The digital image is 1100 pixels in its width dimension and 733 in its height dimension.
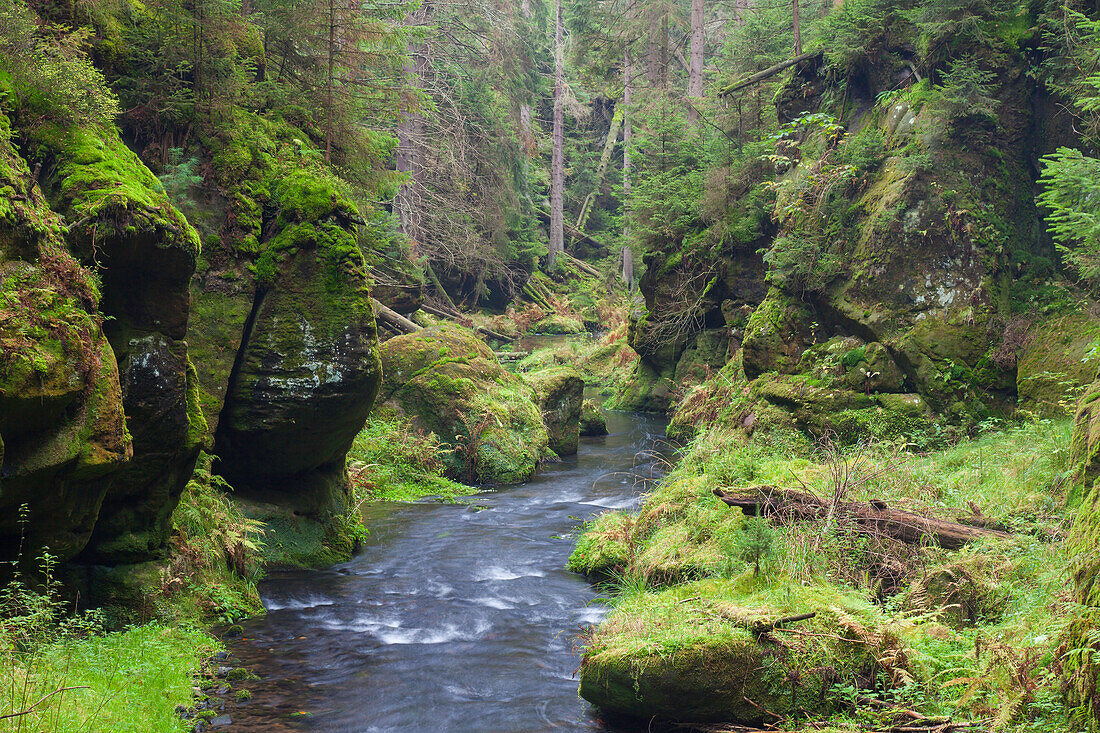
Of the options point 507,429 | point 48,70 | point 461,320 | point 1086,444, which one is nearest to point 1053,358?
point 1086,444

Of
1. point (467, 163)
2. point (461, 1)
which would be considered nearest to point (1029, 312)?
point (467, 163)

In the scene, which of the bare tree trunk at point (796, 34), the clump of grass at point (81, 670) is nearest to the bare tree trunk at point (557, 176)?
the bare tree trunk at point (796, 34)

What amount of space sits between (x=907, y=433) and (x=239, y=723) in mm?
10183

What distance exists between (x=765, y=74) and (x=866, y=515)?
13.8 m

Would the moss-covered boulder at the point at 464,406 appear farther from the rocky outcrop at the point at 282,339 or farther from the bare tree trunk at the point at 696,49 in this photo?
the bare tree trunk at the point at 696,49

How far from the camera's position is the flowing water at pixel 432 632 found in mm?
5594

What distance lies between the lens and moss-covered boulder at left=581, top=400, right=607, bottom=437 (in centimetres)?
1889

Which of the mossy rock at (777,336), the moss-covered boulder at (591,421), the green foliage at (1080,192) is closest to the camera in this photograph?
the green foliage at (1080,192)

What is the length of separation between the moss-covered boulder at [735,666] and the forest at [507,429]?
0.9 inches

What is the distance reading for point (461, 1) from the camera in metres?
28.8

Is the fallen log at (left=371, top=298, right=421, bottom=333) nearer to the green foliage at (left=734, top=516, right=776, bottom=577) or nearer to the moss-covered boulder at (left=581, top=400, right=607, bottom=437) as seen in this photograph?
the moss-covered boulder at (left=581, top=400, right=607, bottom=437)

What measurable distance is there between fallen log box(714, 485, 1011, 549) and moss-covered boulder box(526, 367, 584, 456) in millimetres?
9132

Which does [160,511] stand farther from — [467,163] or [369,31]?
[467,163]

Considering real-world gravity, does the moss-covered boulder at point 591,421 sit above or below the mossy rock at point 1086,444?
below
